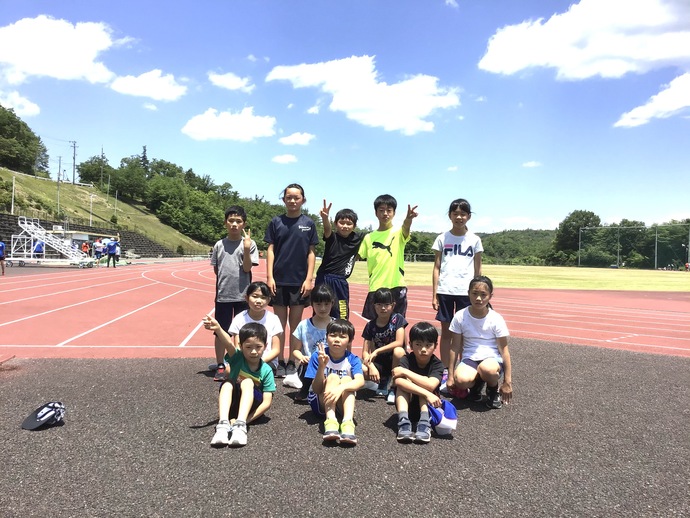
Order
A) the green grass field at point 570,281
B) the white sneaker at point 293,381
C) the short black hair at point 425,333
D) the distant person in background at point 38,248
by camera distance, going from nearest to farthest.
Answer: the short black hair at point 425,333
the white sneaker at point 293,381
the green grass field at point 570,281
the distant person in background at point 38,248

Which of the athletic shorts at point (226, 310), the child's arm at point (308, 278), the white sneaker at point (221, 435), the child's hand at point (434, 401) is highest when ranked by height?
the child's arm at point (308, 278)

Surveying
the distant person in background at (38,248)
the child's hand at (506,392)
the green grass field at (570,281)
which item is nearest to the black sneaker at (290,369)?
the child's hand at (506,392)

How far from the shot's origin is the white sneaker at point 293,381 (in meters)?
4.46

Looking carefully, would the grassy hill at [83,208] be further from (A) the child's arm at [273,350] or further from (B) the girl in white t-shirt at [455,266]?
(B) the girl in white t-shirt at [455,266]

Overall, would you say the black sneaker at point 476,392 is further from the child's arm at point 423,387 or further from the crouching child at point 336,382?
the crouching child at point 336,382

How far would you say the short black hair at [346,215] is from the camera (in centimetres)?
466

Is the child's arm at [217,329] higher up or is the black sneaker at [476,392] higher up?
the child's arm at [217,329]

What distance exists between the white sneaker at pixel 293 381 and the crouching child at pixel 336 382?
0.56 metres

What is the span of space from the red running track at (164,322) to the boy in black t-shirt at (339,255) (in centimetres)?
185

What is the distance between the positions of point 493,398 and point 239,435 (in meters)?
2.28

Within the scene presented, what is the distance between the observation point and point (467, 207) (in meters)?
4.67

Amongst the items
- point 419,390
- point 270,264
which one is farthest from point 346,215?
point 419,390

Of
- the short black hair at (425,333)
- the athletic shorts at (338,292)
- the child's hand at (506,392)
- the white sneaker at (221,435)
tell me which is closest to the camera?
the white sneaker at (221,435)

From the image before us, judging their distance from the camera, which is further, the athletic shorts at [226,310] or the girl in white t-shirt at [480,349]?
the athletic shorts at [226,310]
